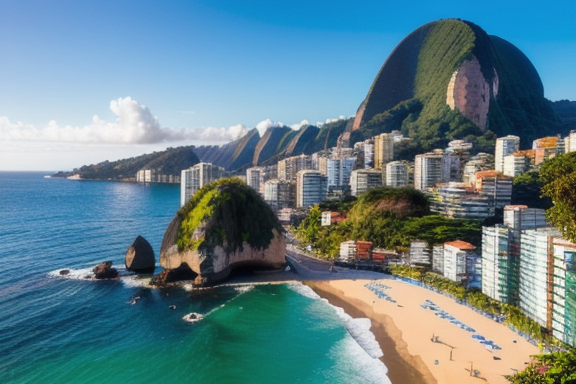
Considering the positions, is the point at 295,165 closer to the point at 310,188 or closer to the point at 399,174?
the point at 310,188

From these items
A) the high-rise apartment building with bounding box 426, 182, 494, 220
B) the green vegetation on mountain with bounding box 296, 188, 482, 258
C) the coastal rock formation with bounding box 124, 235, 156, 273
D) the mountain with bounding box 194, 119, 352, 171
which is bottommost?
the coastal rock formation with bounding box 124, 235, 156, 273

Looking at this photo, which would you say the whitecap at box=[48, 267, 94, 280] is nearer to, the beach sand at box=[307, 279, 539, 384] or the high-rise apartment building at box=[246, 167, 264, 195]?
the beach sand at box=[307, 279, 539, 384]

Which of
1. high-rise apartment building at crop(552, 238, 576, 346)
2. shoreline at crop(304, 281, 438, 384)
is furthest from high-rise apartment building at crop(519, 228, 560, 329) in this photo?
shoreline at crop(304, 281, 438, 384)

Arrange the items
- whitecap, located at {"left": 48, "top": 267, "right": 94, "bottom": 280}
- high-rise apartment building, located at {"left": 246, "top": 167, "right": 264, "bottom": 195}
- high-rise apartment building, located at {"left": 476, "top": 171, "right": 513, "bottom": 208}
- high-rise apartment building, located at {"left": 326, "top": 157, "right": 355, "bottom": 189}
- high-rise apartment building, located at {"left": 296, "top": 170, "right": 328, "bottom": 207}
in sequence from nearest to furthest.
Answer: whitecap, located at {"left": 48, "top": 267, "right": 94, "bottom": 280} → high-rise apartment building, located at {"left": 476, "top": 171, "right": 513, "bottom": 208} → high-rise apartment building, located at {"left": 296, "top": 170, "right": 328, "bottom": 207} → high-rise apartment building, located at {"left": 326, "top": 157, "right": 355, "bottom": 189} → high-rise apartment building, located at {"left": 246, "top": 167, "right": 264, "bottom": 195}

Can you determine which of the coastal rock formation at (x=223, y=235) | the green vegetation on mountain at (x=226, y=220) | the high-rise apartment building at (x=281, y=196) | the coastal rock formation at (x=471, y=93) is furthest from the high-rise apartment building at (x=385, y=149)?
the coastal rock formation at (x=223, y=235)

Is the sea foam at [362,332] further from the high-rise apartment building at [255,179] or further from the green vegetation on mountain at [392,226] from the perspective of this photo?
the high-rise apartment building at [255,179]

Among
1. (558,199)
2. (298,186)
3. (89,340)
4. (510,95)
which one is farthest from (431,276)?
(510,95)
